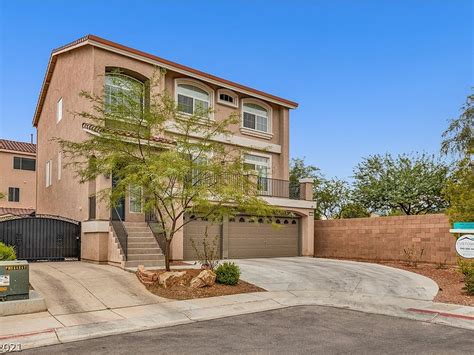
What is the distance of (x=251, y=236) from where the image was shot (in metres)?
23.1

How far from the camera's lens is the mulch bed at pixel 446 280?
12.8m

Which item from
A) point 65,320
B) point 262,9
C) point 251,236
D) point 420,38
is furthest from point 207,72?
point 65,320

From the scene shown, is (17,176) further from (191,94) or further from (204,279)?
(204,279)

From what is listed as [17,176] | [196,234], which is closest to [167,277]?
[196,234]

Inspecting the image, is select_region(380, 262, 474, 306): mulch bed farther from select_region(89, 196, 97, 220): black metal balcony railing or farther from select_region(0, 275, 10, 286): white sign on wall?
select_region(89, 196, 97, 220): black metal balcony railing

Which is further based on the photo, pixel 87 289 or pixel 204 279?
pixel 204 279

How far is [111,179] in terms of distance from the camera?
57.5ft

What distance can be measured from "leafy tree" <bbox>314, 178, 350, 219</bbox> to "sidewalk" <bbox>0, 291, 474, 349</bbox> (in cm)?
2164

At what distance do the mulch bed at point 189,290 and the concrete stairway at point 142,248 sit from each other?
2.55 m

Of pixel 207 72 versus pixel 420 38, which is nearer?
pixel 420 38

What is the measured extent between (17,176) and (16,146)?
9.17 feet

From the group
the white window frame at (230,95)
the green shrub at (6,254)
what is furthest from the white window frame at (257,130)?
the green shrub at (6,254)

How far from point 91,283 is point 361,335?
314 inches

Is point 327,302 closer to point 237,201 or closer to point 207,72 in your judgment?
point 237,201
